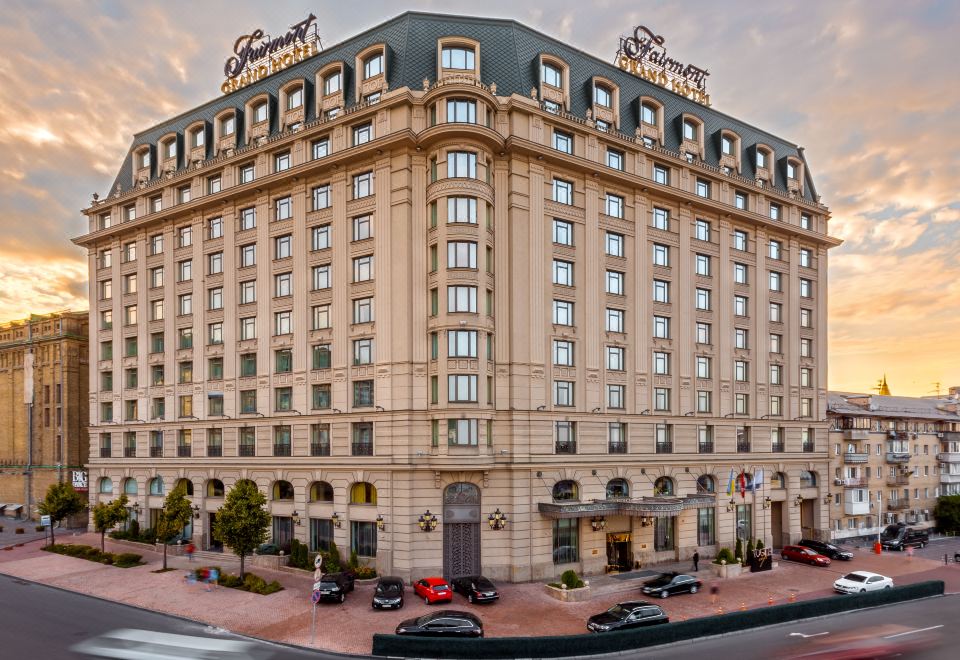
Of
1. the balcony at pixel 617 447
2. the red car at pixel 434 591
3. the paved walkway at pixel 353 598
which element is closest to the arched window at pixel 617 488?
the balcony at pixel 617 447

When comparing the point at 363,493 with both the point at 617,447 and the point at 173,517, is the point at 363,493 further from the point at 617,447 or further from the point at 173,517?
the point at 617,447

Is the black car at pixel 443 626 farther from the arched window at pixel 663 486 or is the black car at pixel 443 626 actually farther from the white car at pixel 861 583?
the white car at pixel 861 583

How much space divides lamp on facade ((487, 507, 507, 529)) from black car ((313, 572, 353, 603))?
10.00 metres

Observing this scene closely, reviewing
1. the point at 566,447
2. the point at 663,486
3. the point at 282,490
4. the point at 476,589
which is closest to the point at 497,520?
the point at 476,589

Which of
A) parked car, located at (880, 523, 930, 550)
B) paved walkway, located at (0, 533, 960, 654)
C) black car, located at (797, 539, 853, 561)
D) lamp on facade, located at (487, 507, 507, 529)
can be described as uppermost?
lamp on facade, located at (487, 507, 507, 529)

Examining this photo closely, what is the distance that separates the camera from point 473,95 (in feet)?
149

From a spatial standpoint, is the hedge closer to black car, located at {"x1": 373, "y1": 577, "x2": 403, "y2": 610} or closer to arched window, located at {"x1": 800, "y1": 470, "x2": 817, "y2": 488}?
black car, located at {"x1": 373, "y1": 577, "x2": 403, "y2": 610}

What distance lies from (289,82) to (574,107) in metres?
23.4

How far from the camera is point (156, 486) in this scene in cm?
5903

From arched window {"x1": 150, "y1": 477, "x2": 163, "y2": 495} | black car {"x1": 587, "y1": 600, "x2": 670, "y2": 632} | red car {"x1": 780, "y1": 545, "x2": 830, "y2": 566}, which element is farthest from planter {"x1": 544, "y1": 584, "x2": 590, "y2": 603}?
arched window {"x1": 150, "y1": 477, "x2": 163, "y2": 495}

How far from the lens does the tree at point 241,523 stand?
4162 cm

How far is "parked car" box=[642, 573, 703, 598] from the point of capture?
41.2 metres

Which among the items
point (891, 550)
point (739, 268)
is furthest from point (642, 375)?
point (891, 550)

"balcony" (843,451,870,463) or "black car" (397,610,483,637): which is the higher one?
"balcony" (843,451,870,463)
